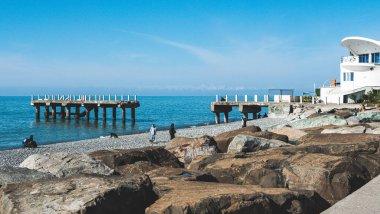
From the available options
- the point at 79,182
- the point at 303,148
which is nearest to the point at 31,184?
the point at 79,182

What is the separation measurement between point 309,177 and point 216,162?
86.1 inches

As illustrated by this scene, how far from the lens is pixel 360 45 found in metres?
44.4

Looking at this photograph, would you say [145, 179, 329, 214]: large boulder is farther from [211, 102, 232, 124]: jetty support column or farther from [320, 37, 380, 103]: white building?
[211, 102, 232, 124]: jetty support column

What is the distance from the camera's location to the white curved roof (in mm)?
43062

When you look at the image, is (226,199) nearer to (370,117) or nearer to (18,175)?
(18,175)

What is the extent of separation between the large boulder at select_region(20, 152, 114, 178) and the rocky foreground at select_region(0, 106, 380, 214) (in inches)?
0.8

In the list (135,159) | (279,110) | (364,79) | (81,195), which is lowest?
(279,110)

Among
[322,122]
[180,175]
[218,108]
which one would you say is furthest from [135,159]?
[218,108]

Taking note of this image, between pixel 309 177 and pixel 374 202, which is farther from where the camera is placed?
pixel 309 177

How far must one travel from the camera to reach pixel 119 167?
10508 millimetres

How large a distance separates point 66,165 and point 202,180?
2.66 meters

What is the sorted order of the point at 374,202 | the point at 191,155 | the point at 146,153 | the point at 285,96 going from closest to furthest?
the point at 374,202
the point at 146,153
the point at 191,155
the point at 285,96

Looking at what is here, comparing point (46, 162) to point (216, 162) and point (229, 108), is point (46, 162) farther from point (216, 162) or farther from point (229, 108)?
point (229, 108)

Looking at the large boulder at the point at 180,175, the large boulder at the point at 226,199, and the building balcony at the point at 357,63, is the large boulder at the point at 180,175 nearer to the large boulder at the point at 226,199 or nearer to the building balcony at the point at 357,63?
the large boulder at the point at 226,199
